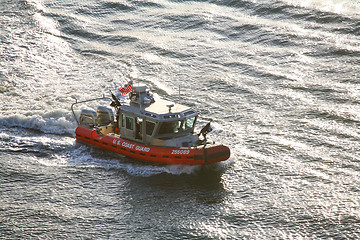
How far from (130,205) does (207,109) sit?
29.5 feet

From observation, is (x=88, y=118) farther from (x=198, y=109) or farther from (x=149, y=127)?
(x=198, y=109)

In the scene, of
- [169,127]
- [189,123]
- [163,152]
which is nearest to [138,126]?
[169,127]

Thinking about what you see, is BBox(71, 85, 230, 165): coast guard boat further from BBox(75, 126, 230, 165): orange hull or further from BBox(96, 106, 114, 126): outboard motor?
BBox(96, 106, 114, 126): outboard motor

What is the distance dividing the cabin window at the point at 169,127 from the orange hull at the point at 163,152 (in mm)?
700

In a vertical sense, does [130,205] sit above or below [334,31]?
below

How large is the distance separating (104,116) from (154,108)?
355 cm

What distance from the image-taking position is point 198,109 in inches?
1064

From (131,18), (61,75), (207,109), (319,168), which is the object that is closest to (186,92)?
(207,109)

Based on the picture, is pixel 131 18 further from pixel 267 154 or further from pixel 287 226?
pixel 287 226

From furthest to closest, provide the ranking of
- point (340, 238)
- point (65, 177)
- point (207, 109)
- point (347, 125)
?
point (207, 109)
point (347, 125)
point (65, 177)
point (340, 238)

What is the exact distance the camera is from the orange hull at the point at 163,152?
2083cm

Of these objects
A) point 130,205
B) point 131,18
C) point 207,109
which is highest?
point 131,18

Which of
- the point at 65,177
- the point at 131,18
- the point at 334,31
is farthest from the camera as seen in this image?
the point at 131,18

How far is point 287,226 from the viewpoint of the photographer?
1811 centimetres
